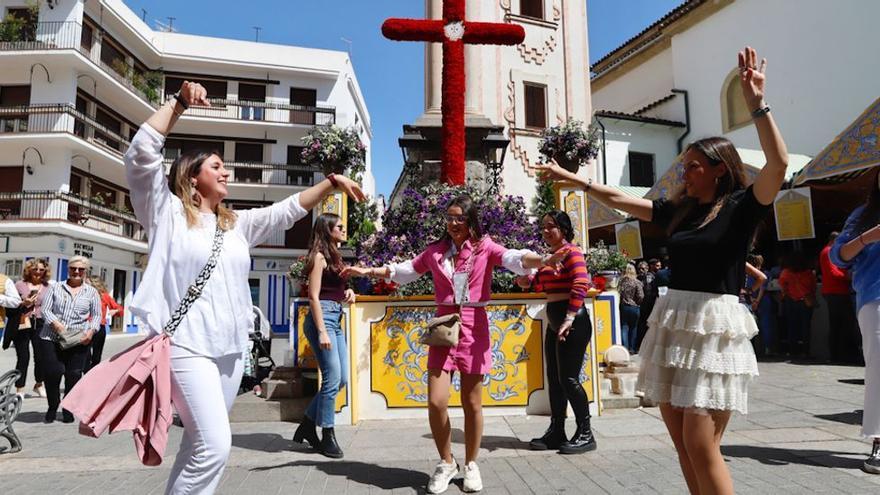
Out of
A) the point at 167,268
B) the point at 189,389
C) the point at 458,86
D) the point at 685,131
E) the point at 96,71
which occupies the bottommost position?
the point at 189,389

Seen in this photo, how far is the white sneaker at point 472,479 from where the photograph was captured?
361 cm

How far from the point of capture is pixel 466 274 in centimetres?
381

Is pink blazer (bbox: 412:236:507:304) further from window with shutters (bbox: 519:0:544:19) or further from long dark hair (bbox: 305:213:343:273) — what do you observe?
window with shutters (bbox: 519:0:544:19)

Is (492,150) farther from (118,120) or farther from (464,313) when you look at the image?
(118,120)

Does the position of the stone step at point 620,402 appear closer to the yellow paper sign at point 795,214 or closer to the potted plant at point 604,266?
the potted plant at point 604,266

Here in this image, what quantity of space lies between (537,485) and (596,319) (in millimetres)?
3033

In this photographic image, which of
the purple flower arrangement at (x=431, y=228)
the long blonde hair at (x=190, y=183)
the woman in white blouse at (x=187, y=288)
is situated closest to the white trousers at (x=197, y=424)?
the woman in white blouse at (x=187, y=288)

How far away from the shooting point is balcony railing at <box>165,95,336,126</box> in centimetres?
3247

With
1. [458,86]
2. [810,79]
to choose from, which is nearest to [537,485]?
[458,86]

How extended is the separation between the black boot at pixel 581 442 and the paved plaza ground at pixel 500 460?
0.08m

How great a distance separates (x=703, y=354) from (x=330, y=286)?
3369 mm

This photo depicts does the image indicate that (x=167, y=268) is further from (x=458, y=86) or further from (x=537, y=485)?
(x=458, y=86)

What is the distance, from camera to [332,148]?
8688 mm

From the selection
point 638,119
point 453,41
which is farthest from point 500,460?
point 638,119
